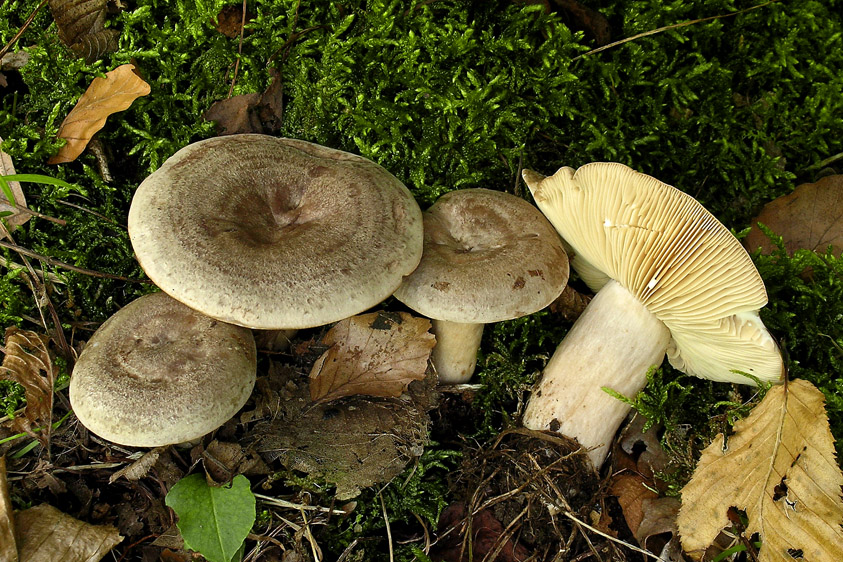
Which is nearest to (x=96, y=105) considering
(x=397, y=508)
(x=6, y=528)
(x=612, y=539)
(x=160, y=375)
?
(x=160, y=375)

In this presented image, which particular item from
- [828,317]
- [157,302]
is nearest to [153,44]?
[157,302]

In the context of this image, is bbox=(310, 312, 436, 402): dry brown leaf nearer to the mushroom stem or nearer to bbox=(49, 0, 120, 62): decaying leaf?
the mushroom stem

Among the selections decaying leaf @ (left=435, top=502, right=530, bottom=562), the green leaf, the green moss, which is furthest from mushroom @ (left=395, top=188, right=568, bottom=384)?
the green leaf

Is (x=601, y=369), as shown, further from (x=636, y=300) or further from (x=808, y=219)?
(x=808, y=219)

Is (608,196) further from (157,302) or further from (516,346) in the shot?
(157,302)

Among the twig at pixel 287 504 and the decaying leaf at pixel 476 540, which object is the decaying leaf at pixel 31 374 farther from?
the decaying leaf at pixel 476 540

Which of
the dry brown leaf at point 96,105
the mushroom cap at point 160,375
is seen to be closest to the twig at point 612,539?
the mushroom cap at point 160,375
